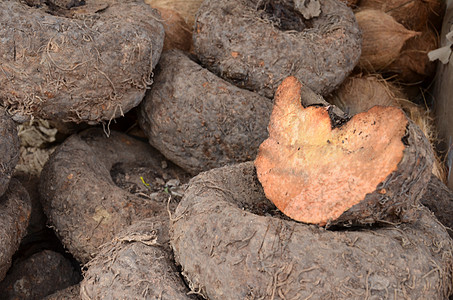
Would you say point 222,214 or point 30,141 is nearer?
point 222,214

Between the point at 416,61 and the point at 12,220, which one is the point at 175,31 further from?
the point at 416,61

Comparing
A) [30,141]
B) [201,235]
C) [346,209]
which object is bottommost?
[30,141]

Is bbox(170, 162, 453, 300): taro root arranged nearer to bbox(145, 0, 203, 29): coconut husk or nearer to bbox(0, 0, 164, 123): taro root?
bbox(0, 0, 164, 123): taro root

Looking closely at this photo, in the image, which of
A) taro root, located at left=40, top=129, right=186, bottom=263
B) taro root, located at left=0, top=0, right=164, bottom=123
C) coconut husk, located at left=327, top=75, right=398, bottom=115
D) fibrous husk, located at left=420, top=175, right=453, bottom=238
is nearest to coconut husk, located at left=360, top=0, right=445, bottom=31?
coconut husk, located at left=327, top=75, right=398, bottom=115

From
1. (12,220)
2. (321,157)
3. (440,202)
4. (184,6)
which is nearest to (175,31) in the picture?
(184,6)

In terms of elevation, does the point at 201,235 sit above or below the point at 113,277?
above

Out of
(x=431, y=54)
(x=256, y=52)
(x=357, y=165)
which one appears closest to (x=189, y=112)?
(x=256, y=52)

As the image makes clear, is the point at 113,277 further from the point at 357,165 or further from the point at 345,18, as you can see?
the point at 345,18

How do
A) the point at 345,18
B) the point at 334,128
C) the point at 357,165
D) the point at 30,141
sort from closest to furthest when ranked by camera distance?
the point at 357,165, the point at 334,128, the point at 345,18, the point at 30,141
